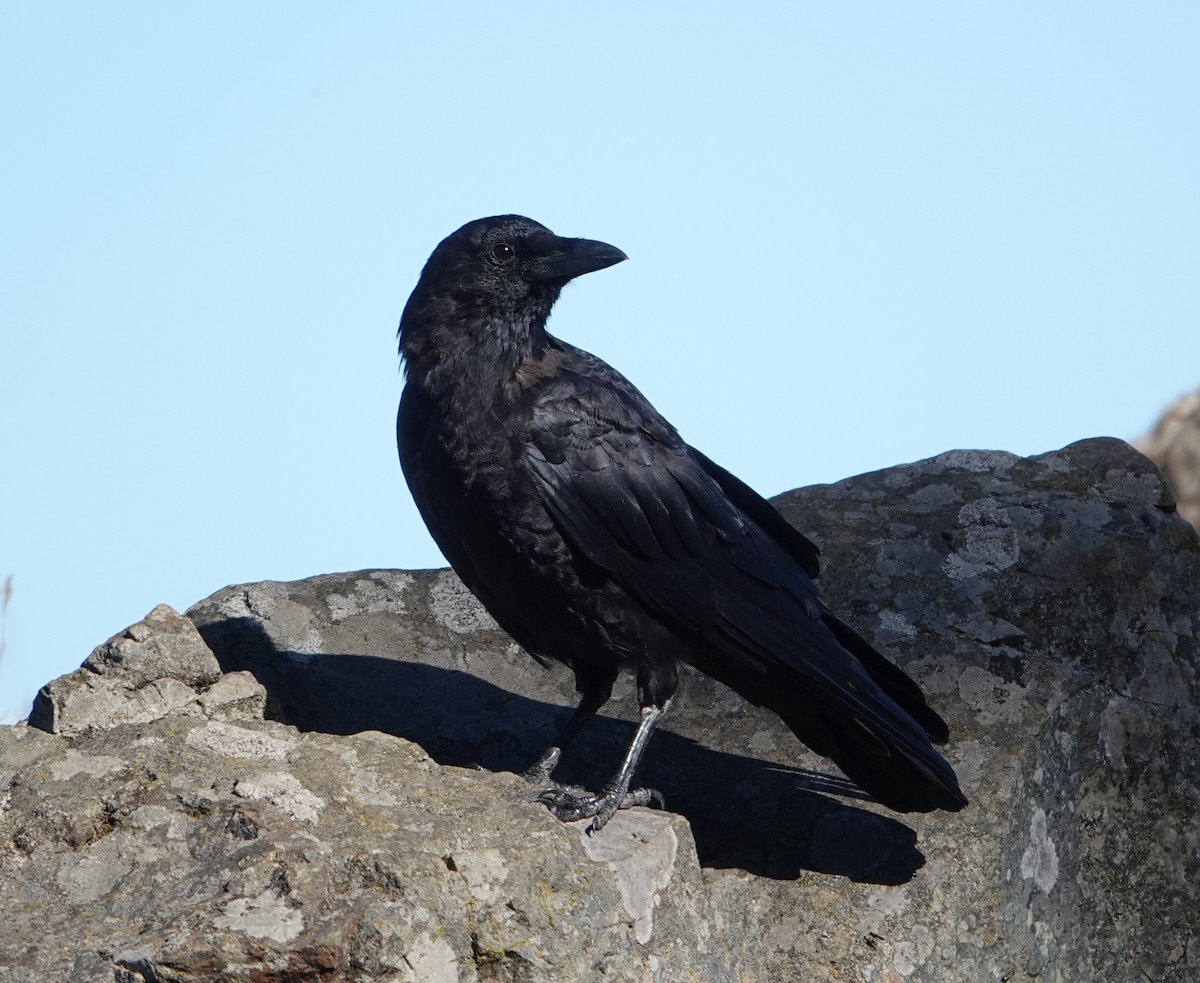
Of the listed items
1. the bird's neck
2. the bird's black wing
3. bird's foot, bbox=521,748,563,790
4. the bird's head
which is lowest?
bird's foot, bbox=521,748,563,790

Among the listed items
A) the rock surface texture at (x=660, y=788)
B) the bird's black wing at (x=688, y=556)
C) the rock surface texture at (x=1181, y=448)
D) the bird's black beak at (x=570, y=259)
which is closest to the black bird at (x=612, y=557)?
the bird's black wing at (x=688, y=556)

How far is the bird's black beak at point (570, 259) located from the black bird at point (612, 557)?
5.8 inches

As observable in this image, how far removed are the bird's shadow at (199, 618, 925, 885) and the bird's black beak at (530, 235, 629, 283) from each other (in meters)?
1.38

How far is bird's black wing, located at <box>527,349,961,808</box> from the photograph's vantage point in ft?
13.1

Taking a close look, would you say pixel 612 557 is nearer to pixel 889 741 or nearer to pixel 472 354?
pixel 472 354

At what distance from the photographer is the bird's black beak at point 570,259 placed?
4.47 meters

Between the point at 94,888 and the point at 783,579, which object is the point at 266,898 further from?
the point at 783,579

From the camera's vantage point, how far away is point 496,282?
441cm

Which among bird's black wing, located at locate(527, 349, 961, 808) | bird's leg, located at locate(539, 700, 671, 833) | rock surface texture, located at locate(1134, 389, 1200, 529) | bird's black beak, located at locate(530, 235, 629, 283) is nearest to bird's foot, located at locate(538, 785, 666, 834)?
bird's leg, located at locate(539, 700, 671, 833)

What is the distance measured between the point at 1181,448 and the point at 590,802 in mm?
8120

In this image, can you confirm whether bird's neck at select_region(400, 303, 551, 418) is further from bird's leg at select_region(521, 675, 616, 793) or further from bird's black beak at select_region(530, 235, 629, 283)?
bird's leg at select_region(521, 675, 616, 793)

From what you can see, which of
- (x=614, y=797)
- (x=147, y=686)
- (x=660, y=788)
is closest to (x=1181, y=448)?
(x=660, y=788)

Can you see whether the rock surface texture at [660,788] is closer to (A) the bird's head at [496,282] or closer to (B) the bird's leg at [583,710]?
(B) the bird's leg at [583,710]

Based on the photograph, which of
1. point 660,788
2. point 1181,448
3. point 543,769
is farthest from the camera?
point 1181,448
